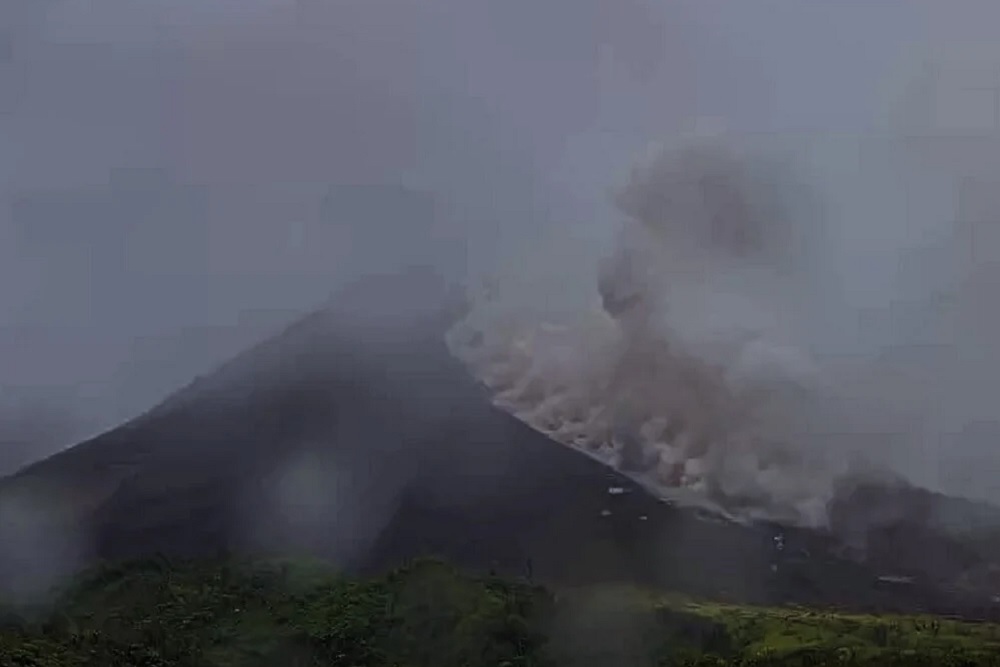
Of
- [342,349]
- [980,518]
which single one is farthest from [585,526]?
[342,349]

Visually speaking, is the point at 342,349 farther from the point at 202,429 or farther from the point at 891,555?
the point at 891,555

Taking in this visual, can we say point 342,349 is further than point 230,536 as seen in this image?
Yes

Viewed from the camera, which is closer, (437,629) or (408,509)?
(437,629)

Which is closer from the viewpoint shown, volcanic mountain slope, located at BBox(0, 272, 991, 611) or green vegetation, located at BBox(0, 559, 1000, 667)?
green vegetation, located at BBox(0, 559, 1000, 667)

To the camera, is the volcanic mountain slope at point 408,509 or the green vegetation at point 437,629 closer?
the green vegetation at point 437,629
